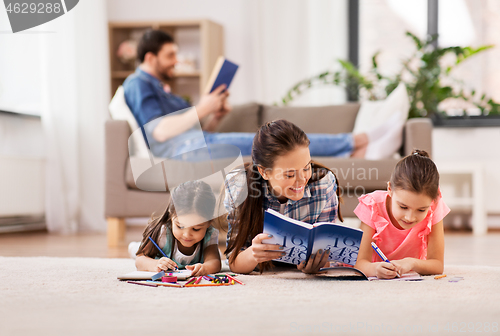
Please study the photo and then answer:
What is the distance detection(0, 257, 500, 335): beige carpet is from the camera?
78 centimetres

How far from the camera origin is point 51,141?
9.68 feet

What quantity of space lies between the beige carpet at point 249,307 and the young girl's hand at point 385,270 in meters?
0.05

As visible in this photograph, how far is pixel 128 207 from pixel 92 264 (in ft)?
2.26

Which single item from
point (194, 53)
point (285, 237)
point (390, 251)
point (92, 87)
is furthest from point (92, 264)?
point (194, 53)

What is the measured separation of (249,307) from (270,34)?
2851mm

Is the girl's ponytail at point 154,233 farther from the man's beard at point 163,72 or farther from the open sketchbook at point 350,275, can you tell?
the man's beard at point 163,72

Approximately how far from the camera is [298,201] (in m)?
1.33

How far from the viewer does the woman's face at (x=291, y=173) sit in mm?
1180

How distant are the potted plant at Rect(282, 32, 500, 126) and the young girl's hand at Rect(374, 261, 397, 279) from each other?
1847 millimetres

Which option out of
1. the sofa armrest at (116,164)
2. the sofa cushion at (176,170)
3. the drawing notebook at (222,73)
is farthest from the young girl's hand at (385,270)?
the sofa armrest at (116,164)

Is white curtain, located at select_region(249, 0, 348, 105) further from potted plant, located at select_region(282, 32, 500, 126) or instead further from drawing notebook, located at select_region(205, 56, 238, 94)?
drawing notebook, located at select_region(205, 56, 238, 94)

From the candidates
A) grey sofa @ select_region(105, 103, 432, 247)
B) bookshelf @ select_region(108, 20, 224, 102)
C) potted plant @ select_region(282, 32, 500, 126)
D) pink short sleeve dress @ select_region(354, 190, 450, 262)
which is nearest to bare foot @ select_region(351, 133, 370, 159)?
grey sofa @ select_region(105, 103, 432, 247)

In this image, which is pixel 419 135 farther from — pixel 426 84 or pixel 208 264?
pixel 208 264

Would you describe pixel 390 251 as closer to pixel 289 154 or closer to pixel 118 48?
pixel 289 154
